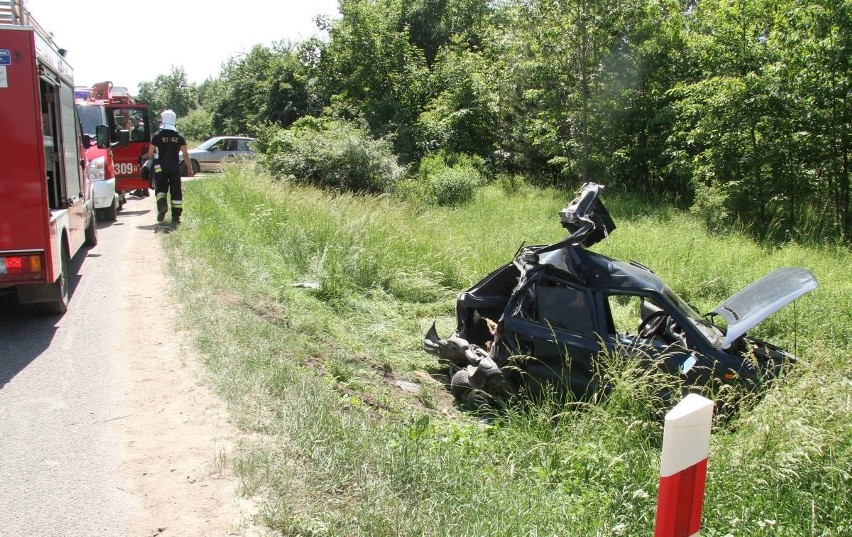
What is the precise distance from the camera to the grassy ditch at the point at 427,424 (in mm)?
4004

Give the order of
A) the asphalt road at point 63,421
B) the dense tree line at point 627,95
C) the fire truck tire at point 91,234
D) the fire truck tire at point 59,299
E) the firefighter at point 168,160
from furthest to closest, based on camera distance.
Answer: the dense tree line at point 627,95 < the firefighter at point 168,160 < the fire truck tire at point 91,234 < the fire truck tire at point 59,299 < the asphalt road at point 63,421

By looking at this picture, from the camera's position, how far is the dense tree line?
48.3ft

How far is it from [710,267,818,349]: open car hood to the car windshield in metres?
0.16

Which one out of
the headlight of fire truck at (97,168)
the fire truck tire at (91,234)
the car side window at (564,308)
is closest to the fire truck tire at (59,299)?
the fire truck tire at (91,234)

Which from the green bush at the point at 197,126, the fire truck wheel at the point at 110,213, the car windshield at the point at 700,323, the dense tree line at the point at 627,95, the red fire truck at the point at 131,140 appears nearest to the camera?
the car windshield at the point at 700,323

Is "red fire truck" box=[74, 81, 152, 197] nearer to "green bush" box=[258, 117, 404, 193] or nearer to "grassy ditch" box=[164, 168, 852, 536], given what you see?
"green bush" box=[258, 117, 404, 193]

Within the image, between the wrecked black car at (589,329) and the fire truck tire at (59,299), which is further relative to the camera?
the fire truck tire at (59,299)

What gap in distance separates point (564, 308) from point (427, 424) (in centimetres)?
229

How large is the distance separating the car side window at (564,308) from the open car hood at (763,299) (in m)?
1.23

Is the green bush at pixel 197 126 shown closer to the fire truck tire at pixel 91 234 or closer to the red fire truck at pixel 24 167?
the fire truck tire at pixel 91 234

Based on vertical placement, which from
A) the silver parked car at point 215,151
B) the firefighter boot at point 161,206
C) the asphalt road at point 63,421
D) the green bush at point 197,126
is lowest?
the asphalt road at point 63,421

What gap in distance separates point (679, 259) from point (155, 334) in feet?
27.9

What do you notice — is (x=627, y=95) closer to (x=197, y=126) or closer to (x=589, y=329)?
(x=589, y=329)

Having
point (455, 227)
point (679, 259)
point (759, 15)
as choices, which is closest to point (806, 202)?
point (759, 15)
